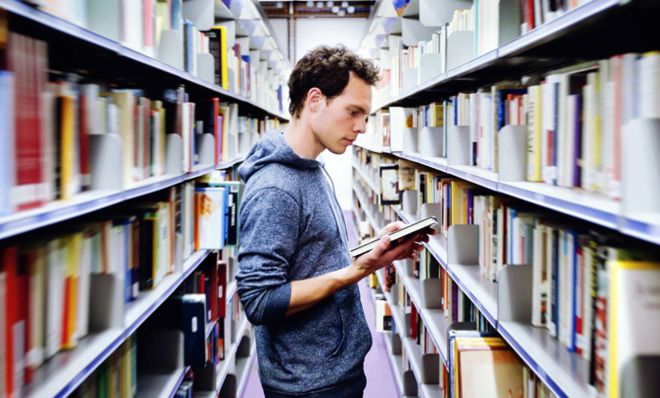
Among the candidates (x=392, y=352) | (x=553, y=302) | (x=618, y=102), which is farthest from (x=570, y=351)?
(x=392, y=352)

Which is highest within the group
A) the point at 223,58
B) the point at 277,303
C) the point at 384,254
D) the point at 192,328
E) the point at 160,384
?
the point at 223,58

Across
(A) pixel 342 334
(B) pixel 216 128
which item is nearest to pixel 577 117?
(A) pixel 342 334

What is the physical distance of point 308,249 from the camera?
1.67 metres

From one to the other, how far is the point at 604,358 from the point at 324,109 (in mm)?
1057

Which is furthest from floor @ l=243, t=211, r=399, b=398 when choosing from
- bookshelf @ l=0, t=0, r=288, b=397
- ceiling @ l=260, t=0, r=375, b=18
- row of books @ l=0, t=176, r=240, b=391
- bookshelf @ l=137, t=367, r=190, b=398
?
ceiling @ l=260, t=0, r=375, b=18

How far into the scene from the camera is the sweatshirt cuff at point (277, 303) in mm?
1543

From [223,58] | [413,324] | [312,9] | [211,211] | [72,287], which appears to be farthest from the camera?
[312,9]

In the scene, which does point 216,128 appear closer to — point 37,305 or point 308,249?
point 308,249

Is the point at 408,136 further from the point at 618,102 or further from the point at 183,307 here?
the point at 618,102

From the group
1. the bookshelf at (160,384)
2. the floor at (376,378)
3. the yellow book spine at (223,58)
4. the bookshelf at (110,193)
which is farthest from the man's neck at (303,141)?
the floor at (376,378)

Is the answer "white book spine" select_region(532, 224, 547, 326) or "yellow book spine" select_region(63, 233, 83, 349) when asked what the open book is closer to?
"white book spine" select_region(532, 224, 547, 326)

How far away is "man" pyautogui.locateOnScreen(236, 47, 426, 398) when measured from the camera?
1.54 meters

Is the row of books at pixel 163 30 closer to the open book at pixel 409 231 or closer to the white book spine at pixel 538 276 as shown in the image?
the open book at pixel 409 231

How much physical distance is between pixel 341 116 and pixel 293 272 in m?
0.51
